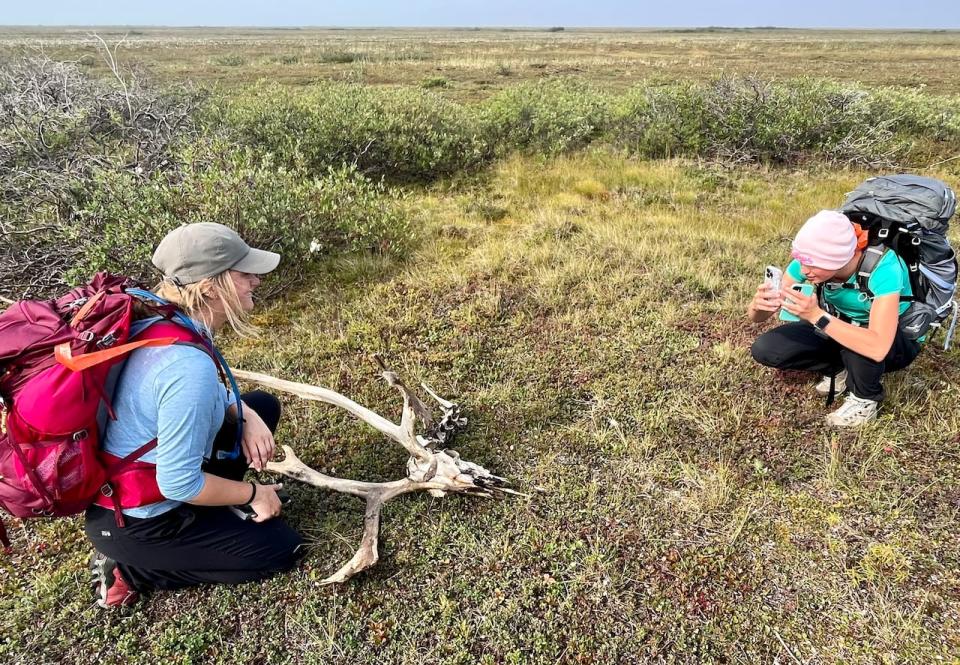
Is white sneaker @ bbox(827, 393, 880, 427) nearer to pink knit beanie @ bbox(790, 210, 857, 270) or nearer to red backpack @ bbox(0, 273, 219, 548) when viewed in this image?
pink knit beanie @ bbox(790, 210, 857, 270)

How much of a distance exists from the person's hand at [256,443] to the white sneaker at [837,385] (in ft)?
11.8

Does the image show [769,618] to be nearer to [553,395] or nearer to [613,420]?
[613,420]

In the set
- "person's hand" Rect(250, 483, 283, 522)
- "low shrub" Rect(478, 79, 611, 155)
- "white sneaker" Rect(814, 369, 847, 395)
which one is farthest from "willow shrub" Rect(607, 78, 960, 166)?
"person's hand" Rect(250, 483, 283, 522)

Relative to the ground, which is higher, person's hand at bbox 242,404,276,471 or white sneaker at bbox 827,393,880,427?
person's hand at bbox 242,404,276,471

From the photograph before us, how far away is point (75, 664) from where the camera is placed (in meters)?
2.48

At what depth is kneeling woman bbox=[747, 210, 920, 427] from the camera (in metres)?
3.04

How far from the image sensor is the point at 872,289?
10.3 feet

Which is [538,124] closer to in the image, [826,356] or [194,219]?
[194,219]

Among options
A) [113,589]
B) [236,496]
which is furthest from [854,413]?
[113,589]

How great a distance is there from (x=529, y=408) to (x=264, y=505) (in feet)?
6.24

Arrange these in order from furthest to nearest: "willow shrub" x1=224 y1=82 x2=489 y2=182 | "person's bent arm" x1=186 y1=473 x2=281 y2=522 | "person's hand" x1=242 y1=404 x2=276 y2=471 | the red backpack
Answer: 1. "willow shrub" x1=224 y1=82 x2=489 y2=182
2. "person's hand" x1=242 y1=404 x2=276 y2=471
3. "person's bent arm" x1=186 y1=473 x2=281 y2=522
4. the red backpack

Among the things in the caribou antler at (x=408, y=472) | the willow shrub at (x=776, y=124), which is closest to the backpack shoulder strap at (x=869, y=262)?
the caribou antler at (x=408, y=472)

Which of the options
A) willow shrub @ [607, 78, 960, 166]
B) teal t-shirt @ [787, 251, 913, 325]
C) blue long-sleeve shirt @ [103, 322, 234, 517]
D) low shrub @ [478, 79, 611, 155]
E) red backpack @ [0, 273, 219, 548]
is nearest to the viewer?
red backpack @ [0, 273, 219, 548]

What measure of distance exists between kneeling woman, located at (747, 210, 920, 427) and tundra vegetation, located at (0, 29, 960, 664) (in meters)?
0.22
